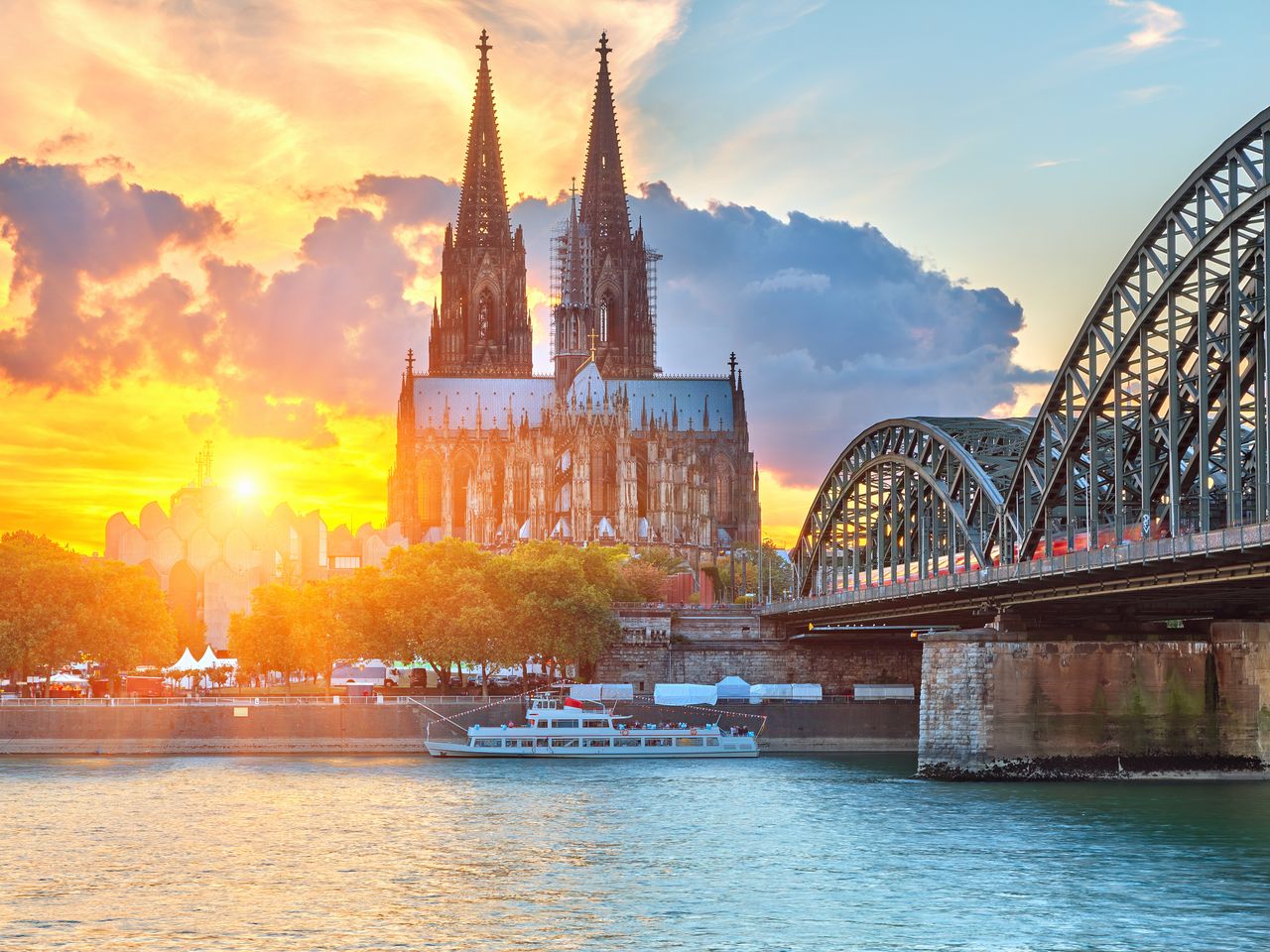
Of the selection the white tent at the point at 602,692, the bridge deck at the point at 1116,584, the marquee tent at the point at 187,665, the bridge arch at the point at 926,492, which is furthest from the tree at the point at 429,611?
the bridge deck at the point at 1116,584

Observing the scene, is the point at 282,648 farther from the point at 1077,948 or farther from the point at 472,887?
the point at 1077,948

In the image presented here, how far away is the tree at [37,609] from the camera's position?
110000 mm

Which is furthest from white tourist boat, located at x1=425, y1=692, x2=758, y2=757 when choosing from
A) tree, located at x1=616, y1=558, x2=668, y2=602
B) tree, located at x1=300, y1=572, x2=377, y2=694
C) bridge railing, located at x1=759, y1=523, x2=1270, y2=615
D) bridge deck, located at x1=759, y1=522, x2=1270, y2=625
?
tree, located at x1=616, y1=558, x2=668, y2=602

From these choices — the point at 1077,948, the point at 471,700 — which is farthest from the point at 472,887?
the point at 471,700

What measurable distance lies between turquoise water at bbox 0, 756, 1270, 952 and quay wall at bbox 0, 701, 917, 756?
18703 mm

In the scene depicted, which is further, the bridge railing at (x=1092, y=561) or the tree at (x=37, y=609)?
the tree at (x=37, y=609)

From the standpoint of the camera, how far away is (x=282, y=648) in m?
128

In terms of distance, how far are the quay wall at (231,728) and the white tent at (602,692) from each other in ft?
25.5

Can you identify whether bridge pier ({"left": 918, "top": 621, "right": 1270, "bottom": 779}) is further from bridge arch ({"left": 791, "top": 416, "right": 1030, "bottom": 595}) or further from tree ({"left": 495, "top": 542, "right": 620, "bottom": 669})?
tree ({"left": 495, "top": 542, "right": 620, "bottom": 669})

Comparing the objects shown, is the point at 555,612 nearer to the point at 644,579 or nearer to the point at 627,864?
the point at 644,579

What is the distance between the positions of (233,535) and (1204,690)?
445 ft

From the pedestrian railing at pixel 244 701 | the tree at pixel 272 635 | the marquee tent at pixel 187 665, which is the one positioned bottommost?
the pedestrian railing at pixel 244 701

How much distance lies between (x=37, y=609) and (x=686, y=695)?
37.2 meters

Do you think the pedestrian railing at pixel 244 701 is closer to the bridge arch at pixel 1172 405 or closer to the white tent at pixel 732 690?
the white tent at pixel 732 690
